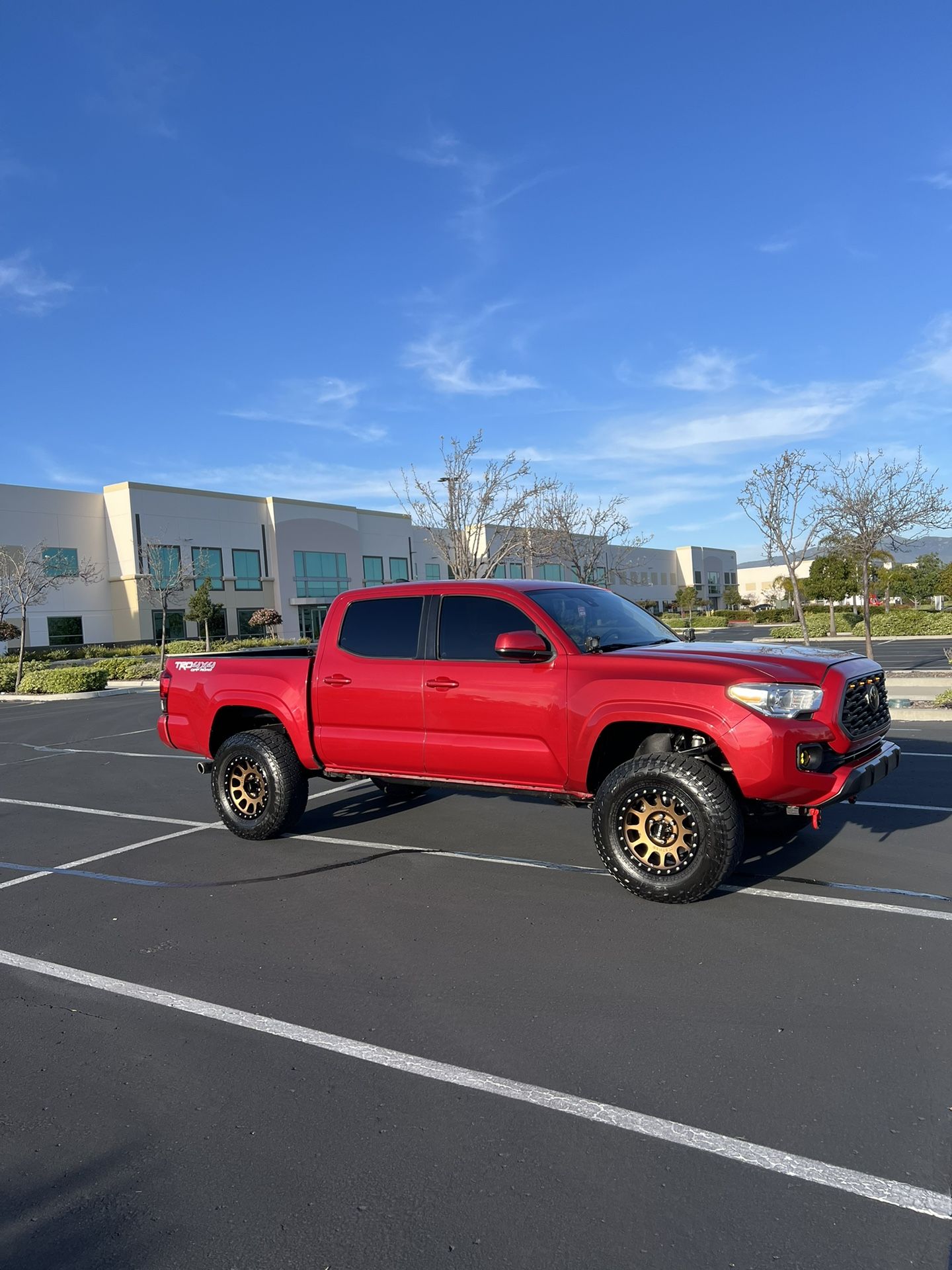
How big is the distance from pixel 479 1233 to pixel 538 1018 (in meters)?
1.37

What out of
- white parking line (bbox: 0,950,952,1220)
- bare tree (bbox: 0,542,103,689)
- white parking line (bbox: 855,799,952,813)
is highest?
bare tree (bbox: 0,542,103,689)

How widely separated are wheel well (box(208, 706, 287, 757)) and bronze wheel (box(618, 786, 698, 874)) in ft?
10.4

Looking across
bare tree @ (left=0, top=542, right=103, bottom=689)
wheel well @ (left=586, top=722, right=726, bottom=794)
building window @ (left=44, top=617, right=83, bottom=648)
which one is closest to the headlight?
wheel well @ (left=586, top=722, right=726, bottom=794)

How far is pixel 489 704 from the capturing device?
5.93 metres

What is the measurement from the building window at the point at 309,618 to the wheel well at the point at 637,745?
2121 inches

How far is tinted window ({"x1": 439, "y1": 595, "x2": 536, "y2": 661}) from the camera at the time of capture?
6074 millimetres

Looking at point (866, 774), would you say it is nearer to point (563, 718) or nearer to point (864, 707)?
point (864, 707)

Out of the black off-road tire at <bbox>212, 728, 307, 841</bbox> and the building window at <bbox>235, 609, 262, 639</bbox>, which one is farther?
the building window at <bbox>235, 609, 262, 639</bbox>

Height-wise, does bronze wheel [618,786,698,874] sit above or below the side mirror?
below

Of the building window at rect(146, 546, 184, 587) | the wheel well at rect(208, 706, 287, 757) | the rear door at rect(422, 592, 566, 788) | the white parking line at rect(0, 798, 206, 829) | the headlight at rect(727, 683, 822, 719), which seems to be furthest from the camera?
the building window at rect(146, 546, 184, 587)

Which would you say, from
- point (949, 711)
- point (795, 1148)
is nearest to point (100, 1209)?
point (795, 1148)

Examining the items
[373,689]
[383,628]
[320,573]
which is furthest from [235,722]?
[320,573]

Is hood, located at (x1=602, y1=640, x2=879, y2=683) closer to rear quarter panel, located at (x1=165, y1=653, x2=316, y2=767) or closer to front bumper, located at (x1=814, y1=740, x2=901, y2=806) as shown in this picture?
front bumper, located at (x1=814, y1=740, x2=901, y2=806)

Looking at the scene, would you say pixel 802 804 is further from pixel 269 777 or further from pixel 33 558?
pixel 33 558
